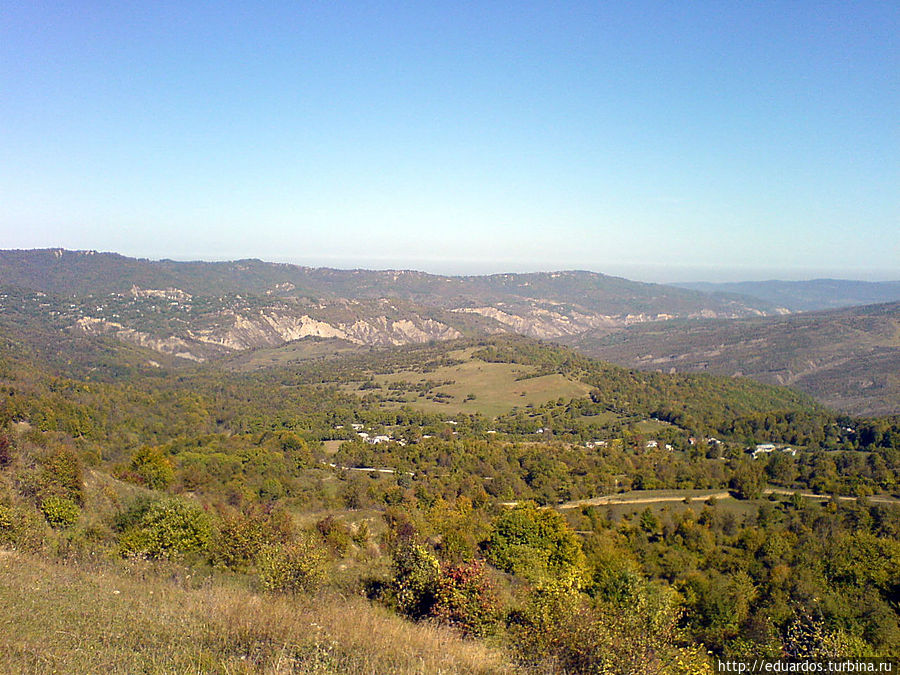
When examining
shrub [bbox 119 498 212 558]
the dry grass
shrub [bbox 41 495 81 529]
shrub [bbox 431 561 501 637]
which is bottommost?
shrub [bbox 119 498 212 558]

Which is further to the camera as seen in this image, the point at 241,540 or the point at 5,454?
the point at 5,454

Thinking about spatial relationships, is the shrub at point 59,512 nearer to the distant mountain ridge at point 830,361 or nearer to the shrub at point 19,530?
the shrub at point 19,530

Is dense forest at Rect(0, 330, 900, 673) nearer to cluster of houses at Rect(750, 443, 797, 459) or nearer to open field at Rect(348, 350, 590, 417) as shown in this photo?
cluster of houses at Rect(750, 443, 797, 459)

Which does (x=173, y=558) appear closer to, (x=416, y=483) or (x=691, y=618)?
(x=691, y=618)

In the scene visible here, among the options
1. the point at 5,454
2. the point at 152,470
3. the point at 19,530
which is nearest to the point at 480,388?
the point at 152,470

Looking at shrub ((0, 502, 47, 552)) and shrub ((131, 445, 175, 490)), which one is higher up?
shrub ((0, 502, 47, 552))

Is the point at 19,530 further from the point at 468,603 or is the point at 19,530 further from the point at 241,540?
the point at 468,603

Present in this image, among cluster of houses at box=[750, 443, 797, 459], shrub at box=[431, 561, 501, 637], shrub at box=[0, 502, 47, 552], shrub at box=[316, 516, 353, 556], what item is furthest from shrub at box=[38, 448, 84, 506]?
cluster of houses at box=[750, 443, 797, 459]

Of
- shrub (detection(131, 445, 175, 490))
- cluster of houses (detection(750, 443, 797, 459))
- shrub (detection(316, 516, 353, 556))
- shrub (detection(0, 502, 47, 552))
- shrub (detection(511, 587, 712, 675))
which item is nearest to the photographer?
shrub (detection(511, 587, 712, 675))
